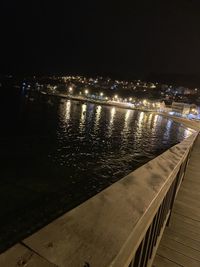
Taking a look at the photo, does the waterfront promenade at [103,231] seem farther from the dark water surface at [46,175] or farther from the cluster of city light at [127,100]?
the cluster of city light at [127,100]

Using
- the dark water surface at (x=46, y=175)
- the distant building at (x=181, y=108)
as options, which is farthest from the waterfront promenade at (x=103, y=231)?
the distant building at (x=181, y=108)

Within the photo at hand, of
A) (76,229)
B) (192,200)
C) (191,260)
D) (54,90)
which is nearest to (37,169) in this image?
(192,200)

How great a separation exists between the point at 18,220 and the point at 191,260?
28.7ft

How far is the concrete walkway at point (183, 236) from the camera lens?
2955 mm

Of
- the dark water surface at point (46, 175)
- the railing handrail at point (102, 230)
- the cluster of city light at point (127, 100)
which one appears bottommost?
the dark water surface at point (46, 175)

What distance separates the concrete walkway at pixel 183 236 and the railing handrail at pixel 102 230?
1294 mm

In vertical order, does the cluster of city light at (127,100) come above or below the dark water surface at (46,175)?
above

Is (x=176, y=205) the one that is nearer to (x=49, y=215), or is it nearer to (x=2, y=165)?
(x=49, y=215)

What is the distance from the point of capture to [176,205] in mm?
4660

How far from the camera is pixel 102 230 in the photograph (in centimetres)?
148

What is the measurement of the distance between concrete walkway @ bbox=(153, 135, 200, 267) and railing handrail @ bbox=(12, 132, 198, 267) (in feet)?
4.25

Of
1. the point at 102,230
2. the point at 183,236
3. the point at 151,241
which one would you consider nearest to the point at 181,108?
the point at 183,236

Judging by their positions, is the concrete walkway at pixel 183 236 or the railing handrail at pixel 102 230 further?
the concrete walkway at pixel 183 236

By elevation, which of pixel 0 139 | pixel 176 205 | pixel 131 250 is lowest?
pixel 0 139
